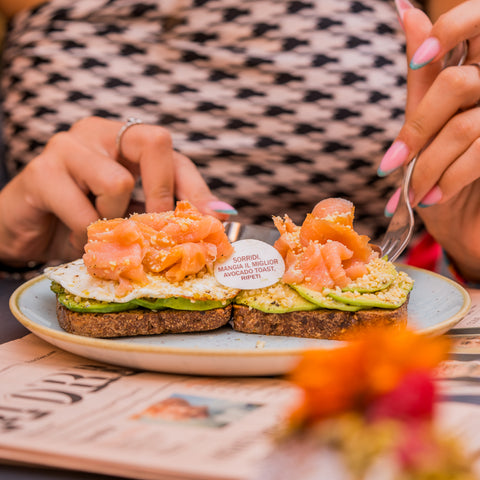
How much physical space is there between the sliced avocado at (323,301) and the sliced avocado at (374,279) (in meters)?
0.03

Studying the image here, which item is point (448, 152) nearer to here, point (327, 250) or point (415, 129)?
point (415, 129)

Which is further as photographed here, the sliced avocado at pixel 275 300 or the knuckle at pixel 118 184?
the knuckle at pixel 118 184

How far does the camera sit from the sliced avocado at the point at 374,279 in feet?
3.27

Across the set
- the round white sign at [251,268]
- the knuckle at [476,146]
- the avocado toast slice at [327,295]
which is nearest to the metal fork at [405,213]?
the knuckle at [476,146]

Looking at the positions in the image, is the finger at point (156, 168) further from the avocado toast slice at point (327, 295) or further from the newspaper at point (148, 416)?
the newspaper at point (148, 416)

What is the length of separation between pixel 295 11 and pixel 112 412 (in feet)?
5.25

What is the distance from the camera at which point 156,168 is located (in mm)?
1421

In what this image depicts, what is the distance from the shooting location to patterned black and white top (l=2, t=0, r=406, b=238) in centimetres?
181

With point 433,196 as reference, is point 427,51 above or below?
above

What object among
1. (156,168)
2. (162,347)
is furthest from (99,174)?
(162,347)

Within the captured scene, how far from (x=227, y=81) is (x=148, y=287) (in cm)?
107

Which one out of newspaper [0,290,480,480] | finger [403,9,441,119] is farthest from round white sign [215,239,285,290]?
finger [403,9,441,119]

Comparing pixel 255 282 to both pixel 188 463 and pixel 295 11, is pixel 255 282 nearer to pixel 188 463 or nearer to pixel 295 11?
pixel 188 463

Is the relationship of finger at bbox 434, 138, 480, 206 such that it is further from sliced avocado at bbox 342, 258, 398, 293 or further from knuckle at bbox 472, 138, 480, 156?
sliced avocado at bbox 342, 258, 398, 293
